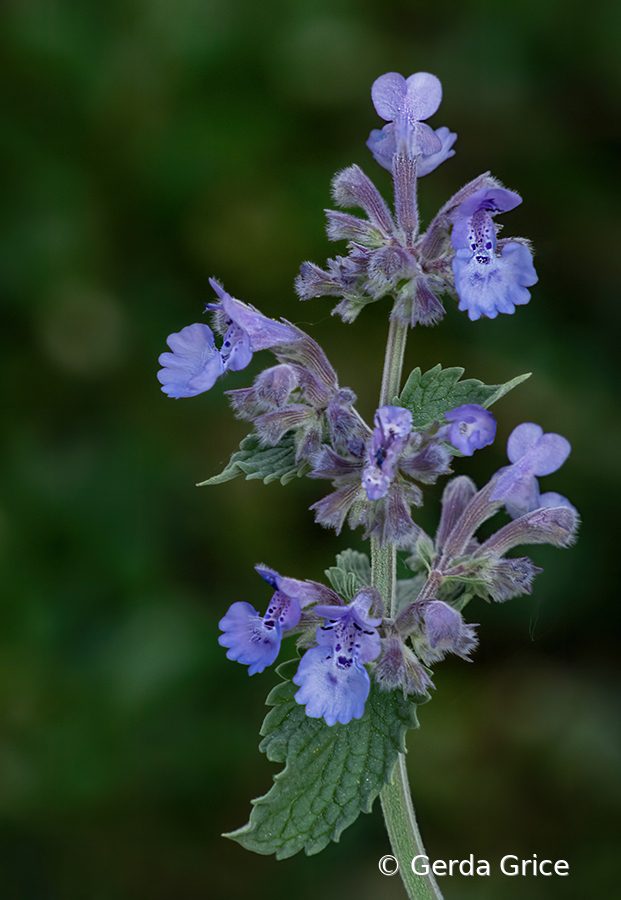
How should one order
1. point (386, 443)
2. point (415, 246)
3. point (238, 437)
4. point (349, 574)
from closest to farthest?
point (386, 443)
point (415, 246)
point (349, 574)
point (238, 437)

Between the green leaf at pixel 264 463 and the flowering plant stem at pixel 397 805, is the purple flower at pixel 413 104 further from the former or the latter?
the green leaf at pixel 264 463

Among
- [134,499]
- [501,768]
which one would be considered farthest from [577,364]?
[134,499]

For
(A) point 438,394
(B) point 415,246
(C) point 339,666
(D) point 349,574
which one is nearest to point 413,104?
(B) point 415,246

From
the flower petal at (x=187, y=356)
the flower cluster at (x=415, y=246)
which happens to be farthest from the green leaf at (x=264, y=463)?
the flower cluster at (x=415, y=246)

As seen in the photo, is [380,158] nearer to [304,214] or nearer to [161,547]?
[304,214]

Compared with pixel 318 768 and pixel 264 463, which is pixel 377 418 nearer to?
pixel 264 463

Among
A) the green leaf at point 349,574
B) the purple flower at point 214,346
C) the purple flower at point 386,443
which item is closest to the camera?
the purple flower at point 386,443
